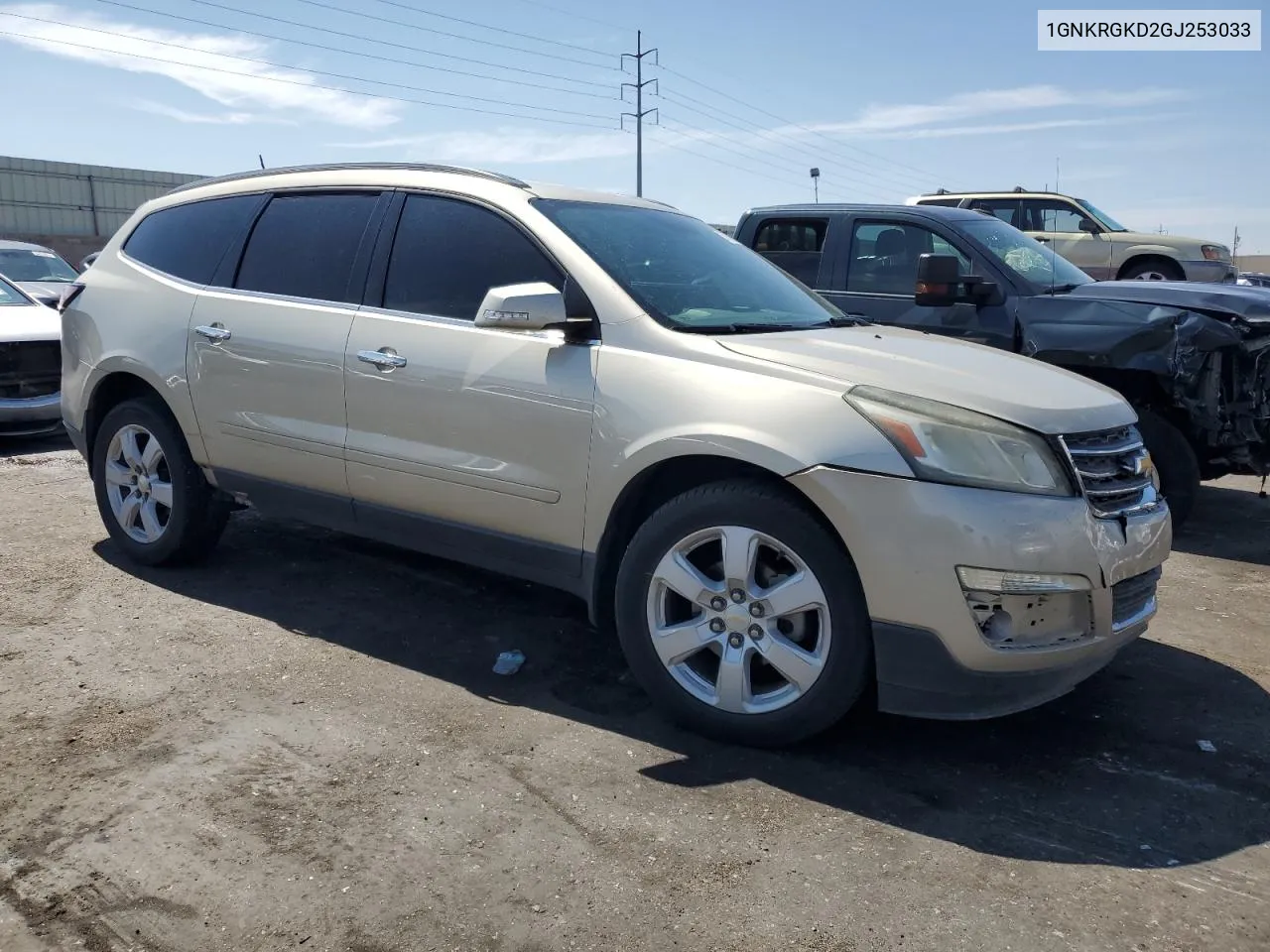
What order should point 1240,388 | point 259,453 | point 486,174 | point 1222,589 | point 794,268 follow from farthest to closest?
point 794,268 < point 1240,388 < point 1222,589 < point 259,453 < point 486,174

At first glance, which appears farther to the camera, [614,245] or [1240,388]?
[1240,388]

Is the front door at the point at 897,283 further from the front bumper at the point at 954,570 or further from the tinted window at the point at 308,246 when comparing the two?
the front bumper at the point at 954,570

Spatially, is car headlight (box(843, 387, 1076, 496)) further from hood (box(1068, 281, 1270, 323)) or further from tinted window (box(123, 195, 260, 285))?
hood (box(1068, 281, 1270, 323))

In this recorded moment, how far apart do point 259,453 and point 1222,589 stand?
455 centimetres

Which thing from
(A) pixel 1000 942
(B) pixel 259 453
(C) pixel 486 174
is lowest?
(A) pixel 1000 942

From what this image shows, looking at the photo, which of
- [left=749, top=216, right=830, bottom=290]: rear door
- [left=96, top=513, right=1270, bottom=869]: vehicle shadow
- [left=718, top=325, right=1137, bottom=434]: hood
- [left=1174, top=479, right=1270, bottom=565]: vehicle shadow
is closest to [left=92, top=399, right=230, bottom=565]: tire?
[left=96, top=513, right=1270, bottom=869]: vehicle shadow

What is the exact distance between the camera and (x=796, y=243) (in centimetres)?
771

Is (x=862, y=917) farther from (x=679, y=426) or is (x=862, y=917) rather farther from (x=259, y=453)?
(x=259, y=453)

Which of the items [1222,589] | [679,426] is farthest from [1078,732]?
[1222,589]

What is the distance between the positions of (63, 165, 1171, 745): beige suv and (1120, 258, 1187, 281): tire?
12.7 meters

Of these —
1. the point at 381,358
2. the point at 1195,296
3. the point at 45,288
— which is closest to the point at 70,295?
the point at 381,358

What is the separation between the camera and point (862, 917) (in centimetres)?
256

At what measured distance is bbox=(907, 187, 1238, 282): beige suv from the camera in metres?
15.2

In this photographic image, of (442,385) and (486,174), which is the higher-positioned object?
(486,174)
